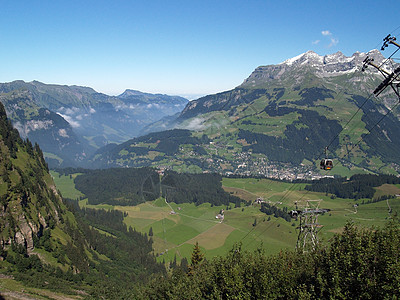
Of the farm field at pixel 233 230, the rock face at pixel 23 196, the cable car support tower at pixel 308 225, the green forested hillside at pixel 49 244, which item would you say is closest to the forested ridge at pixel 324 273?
the cable car support tower at pixel 308 225

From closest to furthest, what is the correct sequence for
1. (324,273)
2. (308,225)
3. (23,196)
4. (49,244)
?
(324,273) → (308,225) → (49,244) → (23,196)

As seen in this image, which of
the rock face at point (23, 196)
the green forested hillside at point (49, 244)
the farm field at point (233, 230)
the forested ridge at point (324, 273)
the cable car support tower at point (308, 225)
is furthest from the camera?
the farm field at point (233, 230)

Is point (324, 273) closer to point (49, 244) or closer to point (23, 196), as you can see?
point (49, 244)

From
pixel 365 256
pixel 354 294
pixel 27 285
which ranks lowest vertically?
pixel 27 285

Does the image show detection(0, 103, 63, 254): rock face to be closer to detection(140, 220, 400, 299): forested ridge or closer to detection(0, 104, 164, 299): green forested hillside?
detection(0, 104, 164, 299): green forested hillside

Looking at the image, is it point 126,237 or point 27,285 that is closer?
point 27,285

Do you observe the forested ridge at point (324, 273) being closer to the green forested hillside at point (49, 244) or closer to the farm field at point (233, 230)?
the green forested hillside at point (49, 244)

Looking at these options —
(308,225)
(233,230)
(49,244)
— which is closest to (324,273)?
(308,225)

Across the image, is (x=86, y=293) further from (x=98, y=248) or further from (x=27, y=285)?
(x=98, y=248)

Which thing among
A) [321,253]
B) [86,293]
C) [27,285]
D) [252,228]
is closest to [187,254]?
[252,228]

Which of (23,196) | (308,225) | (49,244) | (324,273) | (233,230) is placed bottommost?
(233,230)

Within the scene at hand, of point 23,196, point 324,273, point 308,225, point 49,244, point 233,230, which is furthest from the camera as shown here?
point 233,230
